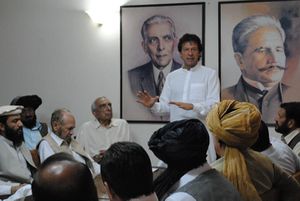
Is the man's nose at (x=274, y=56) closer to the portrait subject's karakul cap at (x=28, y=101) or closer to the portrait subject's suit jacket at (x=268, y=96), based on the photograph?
the portrait subject's suit jacket at (x=268, y=96)

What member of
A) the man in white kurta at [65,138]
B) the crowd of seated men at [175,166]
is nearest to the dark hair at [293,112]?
the crowd of seated men at [175,166]

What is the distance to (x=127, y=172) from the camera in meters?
1.50

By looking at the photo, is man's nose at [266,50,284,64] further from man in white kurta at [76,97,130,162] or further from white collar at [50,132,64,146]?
white collar at [50,132,64,146]

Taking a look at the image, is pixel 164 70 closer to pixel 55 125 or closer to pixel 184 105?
pixel 184 105

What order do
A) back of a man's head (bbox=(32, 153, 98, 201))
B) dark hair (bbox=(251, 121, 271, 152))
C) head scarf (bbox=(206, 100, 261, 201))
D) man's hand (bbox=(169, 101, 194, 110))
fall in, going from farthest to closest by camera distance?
1. man's hand (bbox=(169, 101, 194, 110))
2. dark hair (bbox=(251, 121, 271, 152))
3. head scarf (bbox=(206, 100, 261, 201))
4. back of a man's head (bbox=(32, 153, 98, 201))

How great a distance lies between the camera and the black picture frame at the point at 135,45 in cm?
516

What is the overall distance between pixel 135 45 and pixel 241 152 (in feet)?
11.1

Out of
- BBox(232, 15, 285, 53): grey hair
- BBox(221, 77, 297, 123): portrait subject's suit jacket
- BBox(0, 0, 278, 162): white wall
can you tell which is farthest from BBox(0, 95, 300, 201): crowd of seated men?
BBox(0, 0, 278, 162): white wall

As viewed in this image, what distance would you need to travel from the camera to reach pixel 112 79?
5434 millimetres

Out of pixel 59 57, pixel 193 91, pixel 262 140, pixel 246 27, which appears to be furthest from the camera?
pixel 59 57

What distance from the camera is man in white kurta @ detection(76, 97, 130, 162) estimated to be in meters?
5.00

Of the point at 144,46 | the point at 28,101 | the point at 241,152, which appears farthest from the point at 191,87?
the point at 241,152

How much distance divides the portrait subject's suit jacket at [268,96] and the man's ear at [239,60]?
5.8 inches

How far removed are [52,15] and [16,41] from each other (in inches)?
24.0
